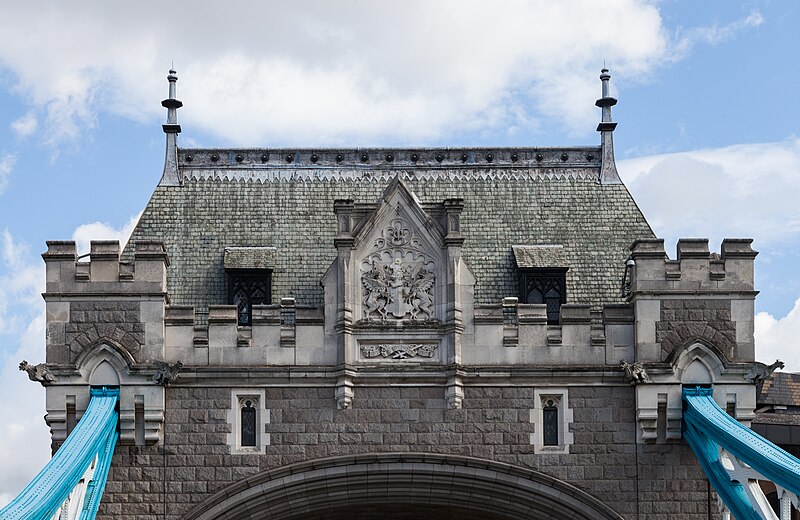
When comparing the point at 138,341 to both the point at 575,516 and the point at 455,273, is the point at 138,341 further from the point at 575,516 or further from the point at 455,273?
the point at 575,516

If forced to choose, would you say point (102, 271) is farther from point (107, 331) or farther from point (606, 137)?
point (606, 137)

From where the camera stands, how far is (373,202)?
112 ft

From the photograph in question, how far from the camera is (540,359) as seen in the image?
30.0 metres

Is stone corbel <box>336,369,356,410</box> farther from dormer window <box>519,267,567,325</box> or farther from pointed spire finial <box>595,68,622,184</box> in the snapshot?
pointed spire finial <box>595,68,622,184</box>

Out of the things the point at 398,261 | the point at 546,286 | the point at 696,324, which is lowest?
the point at 696,324

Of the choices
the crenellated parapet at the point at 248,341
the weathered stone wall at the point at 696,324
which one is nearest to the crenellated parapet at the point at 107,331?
the crenellated parapet at the point at 248,341

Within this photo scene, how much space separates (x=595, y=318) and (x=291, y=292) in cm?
638

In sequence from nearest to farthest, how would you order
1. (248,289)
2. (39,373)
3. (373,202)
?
1. (39,373)
2. (248,289)
3. (373,202)

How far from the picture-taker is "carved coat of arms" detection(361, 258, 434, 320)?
30062 mm

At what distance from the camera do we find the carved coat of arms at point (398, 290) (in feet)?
98.6

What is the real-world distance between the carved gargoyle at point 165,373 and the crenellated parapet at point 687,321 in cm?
838

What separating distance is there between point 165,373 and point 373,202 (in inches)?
263

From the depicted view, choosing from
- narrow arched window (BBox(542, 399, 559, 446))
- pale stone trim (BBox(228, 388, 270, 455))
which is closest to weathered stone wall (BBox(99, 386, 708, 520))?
pale stone trim (BBox(228, 388, 270, 455))

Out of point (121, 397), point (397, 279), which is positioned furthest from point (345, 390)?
point (121, 397)
